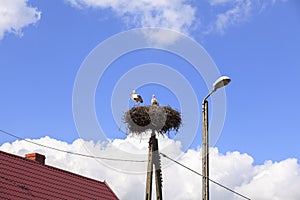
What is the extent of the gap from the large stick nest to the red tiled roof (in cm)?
438

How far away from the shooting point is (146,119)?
12.5 meters

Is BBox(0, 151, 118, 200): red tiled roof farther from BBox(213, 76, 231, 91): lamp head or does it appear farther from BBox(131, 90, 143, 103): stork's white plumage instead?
BBox(213, 76, 231, 91): lamp head

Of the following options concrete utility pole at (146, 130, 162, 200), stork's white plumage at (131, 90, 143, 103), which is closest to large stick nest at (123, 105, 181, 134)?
stork's white plumage at (131, 90, 143, 103)

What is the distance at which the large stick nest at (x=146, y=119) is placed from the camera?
12523 mm

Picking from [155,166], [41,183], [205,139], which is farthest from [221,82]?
[41,183]

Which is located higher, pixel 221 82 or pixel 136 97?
pixel 136 97

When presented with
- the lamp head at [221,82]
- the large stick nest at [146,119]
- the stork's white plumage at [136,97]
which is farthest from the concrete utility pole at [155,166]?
the lamp head at [221,82]

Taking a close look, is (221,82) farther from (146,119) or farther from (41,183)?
(41,183)

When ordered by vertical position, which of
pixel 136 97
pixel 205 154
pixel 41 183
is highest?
pixel 41 183

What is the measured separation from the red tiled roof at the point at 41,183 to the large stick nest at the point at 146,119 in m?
4.38

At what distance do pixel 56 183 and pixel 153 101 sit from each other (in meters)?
6.02

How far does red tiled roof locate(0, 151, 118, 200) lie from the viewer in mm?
15445

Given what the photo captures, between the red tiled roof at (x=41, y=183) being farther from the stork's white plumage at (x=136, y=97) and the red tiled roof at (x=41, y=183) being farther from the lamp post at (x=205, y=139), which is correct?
the lamp post at (x=205, y=139)

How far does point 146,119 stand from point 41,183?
5726 mm
